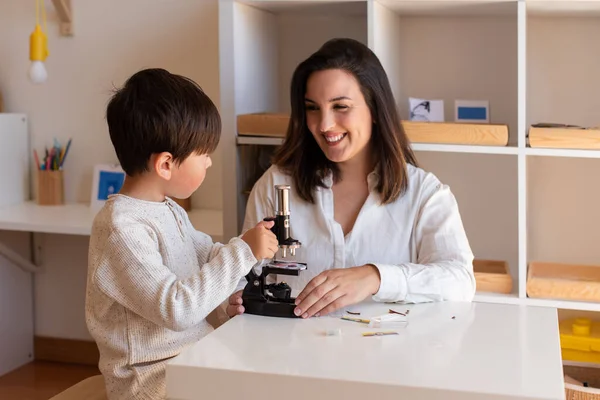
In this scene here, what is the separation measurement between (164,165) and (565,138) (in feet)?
3.89

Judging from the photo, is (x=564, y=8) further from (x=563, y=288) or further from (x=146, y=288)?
(x=146, y=288)

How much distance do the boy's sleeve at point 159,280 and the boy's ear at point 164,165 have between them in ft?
0.42

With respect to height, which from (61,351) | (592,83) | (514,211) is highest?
(592,83)

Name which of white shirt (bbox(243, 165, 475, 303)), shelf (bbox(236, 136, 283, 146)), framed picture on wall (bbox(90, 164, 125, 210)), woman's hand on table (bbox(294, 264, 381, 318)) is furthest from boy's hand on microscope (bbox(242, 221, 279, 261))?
framed picture on wall (bbox(90, 164, 125, 210))

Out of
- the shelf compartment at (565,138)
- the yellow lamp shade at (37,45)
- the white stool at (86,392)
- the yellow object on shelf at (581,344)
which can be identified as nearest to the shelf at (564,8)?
the shelf compartment at (565,138)

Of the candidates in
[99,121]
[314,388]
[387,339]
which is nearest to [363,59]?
[387,339]

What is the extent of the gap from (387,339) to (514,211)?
1424 mm

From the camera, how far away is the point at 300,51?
2814 millimetres

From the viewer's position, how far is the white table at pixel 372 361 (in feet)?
3.96

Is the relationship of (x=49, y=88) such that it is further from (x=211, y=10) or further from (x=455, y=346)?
(x=455, y=346)

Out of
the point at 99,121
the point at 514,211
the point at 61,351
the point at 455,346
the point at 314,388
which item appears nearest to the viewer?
the point at 314,388

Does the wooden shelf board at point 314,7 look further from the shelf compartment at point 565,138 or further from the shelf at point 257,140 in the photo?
the shelf compartment at point 565,138

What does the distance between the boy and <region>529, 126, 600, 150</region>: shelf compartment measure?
1.03 m

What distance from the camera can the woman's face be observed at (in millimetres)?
2045
